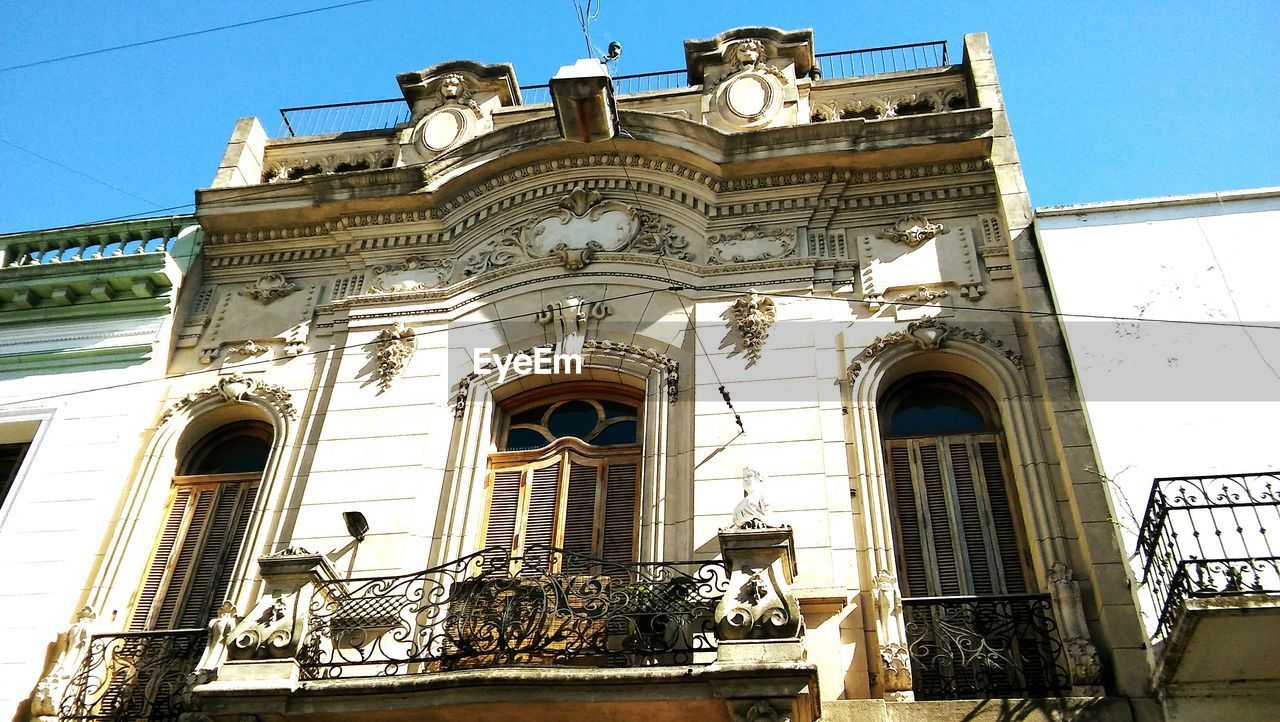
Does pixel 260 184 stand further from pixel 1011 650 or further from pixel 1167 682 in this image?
pixel 1167 682

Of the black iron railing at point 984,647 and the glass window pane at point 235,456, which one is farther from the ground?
the glass window pane at point 235,456

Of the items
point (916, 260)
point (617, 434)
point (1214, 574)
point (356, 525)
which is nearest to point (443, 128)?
point (617, 434)

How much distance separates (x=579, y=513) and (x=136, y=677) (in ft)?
13.8

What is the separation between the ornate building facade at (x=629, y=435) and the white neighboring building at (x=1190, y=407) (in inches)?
12.7

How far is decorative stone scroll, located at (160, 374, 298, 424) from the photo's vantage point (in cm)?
1190

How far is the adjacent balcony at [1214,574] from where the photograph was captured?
296 inches

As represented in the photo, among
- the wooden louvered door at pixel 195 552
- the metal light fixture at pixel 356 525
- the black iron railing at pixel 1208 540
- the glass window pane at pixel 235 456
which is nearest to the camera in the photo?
the black iron railing at pixel 1208 540

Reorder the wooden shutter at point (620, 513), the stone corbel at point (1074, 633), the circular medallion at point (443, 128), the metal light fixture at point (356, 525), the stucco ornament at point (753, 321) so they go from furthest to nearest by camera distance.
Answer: the circular medallion at point (443, 128)
the stucco ornament at point (753, 321)
the wooden shutter at point (620, 513)
the metal light fixture at point (356, 525)
the stone corbel at point (1074, 633)

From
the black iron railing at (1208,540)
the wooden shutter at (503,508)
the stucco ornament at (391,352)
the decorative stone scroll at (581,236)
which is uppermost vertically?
the decorative stone scroll at (581,236)

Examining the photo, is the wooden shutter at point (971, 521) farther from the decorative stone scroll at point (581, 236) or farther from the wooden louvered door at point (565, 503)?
the decorative stone scroll at point (581, 236)

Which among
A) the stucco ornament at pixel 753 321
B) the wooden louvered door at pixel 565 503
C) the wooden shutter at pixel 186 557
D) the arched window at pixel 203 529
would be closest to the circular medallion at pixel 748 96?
the stucco ornament at pixel 753 321

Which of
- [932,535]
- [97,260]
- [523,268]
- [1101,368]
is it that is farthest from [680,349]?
[97,260]

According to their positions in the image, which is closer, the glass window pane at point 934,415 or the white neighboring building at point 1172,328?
the white neighboring building at point 1172,328

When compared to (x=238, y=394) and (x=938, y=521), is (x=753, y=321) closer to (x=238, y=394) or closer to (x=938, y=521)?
(x=938, y=521)
